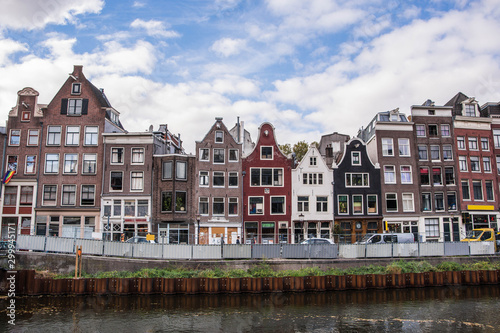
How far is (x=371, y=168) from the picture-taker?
5053 centimetres

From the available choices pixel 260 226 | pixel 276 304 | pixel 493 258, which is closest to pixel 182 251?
pixel 276 304

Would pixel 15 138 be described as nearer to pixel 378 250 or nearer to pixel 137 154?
pixel 137 154

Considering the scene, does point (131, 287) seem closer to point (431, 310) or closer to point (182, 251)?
point (182, 251)

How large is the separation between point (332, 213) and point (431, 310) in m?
21.5

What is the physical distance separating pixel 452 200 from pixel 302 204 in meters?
18.3

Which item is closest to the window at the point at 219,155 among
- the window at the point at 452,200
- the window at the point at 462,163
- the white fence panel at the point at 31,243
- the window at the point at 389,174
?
the window at the point at 389,174

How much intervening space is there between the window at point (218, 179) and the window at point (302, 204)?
29.9 feet

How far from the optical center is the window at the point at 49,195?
156 ft

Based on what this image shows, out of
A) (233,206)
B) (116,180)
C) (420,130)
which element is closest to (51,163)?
(116,180)

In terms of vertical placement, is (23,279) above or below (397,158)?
below

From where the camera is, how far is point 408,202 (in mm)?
50188

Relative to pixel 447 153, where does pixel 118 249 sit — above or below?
below

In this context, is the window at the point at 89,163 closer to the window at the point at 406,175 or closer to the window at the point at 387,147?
the window at the point at 387,147

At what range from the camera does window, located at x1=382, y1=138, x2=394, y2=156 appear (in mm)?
51406
